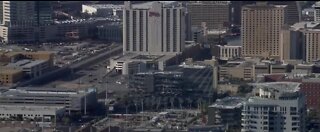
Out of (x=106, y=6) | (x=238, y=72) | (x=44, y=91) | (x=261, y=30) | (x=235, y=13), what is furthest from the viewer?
(x=106, y=6)

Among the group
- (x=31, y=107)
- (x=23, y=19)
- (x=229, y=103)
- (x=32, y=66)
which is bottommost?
(x=31, y=107)

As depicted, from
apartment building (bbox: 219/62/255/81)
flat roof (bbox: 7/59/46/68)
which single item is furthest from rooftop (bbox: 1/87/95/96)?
apartment building (bbox: 219/62/255/81)

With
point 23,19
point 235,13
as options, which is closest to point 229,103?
point 23,19

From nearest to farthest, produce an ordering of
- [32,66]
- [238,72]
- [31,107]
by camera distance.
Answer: [31,107]
[238,72]
[32,66]

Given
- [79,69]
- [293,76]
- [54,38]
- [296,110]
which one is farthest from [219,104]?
[54,38]

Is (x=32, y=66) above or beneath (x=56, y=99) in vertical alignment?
above

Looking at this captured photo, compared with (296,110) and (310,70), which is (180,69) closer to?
(310,70)

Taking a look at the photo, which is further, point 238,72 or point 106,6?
point 106,6

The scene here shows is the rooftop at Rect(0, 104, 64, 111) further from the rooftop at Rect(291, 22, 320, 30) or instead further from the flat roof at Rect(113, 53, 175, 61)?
the rooftop at Rect(291, 22, 320, 30)

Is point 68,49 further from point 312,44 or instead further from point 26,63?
point 312,44
